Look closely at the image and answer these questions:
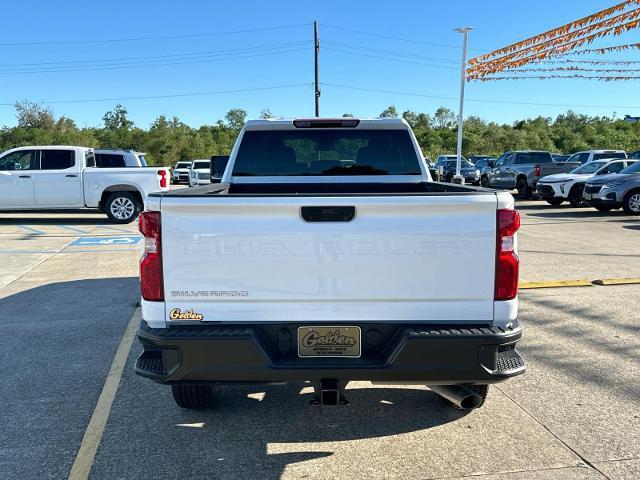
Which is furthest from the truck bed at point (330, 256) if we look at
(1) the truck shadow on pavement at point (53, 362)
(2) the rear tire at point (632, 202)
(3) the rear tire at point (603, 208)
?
(3) the rear tire at point (603, 208)

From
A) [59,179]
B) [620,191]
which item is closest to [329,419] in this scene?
[59,179]

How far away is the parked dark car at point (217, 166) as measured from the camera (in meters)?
6.25

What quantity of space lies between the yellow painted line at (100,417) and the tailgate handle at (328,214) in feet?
6.29

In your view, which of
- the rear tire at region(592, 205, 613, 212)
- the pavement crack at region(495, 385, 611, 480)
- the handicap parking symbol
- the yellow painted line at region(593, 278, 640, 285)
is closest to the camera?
the pavement crack at region(495, 385, 611, 480)

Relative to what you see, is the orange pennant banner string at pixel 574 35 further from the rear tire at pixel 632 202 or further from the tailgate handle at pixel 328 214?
the tailgate handle at pixel 328 214

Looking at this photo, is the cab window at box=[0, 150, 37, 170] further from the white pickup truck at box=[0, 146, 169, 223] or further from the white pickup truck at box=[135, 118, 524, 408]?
the white pickup truck at box=[135, 118, 524, 408]

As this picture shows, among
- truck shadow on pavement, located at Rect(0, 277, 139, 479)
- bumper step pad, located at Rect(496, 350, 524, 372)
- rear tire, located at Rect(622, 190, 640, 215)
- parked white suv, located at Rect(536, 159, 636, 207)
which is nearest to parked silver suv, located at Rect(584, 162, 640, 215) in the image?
rear tire, located at Rect(622, 190, 640, 215)

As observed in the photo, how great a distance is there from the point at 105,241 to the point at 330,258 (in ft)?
35.1

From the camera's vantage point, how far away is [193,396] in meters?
3.96

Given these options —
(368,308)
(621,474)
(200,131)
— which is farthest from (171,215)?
(200,131)

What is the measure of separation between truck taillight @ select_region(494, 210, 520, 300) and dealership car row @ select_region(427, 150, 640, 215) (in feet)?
27.2

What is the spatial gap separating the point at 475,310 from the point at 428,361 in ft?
1.23

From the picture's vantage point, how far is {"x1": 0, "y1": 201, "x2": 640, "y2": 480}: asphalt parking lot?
3.33m

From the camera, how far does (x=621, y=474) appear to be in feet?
10.5
